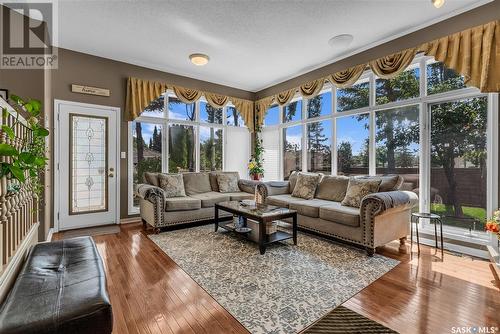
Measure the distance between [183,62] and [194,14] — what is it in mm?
1582

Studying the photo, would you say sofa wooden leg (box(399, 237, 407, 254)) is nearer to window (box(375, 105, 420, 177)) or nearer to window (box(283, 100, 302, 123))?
window (box(375, 105, 420, 177))

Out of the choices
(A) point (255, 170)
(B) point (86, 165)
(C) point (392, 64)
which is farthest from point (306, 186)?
(B) point (86, 165)

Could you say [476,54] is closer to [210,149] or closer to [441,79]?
[441,79]

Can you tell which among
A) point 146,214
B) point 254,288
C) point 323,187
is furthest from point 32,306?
point 323,187

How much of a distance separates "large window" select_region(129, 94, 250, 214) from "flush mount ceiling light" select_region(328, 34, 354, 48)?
292 cm

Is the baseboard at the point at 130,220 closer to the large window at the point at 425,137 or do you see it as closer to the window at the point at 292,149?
the window at the point at 292,149

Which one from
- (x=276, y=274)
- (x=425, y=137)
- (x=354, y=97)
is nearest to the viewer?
(x=276, y=274)

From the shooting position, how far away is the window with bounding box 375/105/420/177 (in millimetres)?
3545

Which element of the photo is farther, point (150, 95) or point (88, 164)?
point (150, 95)

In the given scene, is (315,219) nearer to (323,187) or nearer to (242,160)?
(323,187)

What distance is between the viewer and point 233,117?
6.05 m

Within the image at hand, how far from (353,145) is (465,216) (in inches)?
70.8

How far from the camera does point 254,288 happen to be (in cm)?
218

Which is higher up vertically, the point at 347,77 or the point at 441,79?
the point at 347,77
